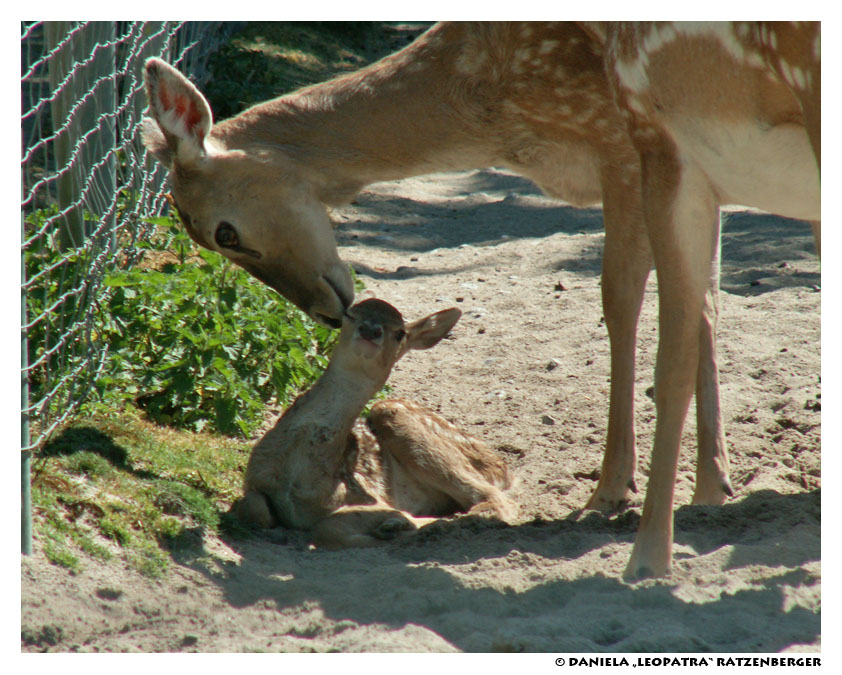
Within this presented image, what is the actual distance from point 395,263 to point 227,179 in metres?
3.86

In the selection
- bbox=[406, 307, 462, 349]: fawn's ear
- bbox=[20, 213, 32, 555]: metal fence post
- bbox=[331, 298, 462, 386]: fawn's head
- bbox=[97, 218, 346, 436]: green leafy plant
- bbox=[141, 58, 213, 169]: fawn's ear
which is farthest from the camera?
bbox=[406, 307, 462, 349]: fawn's ear

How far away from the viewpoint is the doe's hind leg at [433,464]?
17.5 ft

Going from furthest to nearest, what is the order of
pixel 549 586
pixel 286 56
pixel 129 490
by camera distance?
pixel 286 56 → pixel 129 490 → pixel 549 586

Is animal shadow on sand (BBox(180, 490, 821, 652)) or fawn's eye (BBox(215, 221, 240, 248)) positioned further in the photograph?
fawn's eye (BBox(215, 221, 240, 248))

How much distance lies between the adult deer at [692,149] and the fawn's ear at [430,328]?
→ 72.2 inches

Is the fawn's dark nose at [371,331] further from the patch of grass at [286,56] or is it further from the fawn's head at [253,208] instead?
the patch of grass at [286,56]

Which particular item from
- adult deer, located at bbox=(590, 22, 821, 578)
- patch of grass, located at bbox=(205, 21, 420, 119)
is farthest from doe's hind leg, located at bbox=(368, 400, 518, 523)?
patch of grass, located at bbox=(205, 21, 420, 119)

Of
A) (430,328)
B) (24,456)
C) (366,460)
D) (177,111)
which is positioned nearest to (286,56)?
(430,328)

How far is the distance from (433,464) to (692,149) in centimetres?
226

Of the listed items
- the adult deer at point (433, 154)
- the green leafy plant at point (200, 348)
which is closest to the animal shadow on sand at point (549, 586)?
the adult deer at point (433, 154)

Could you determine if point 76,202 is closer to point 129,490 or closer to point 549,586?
point 129,490

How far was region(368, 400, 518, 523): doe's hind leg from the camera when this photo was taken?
534 centimetres

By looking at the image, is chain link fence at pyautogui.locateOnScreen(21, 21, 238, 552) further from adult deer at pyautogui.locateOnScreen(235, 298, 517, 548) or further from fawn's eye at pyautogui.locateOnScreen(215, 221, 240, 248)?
adult deer at pyautogui.locateOnScreen(235, 298, 517, 548)

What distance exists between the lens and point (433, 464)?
17.6 ft
